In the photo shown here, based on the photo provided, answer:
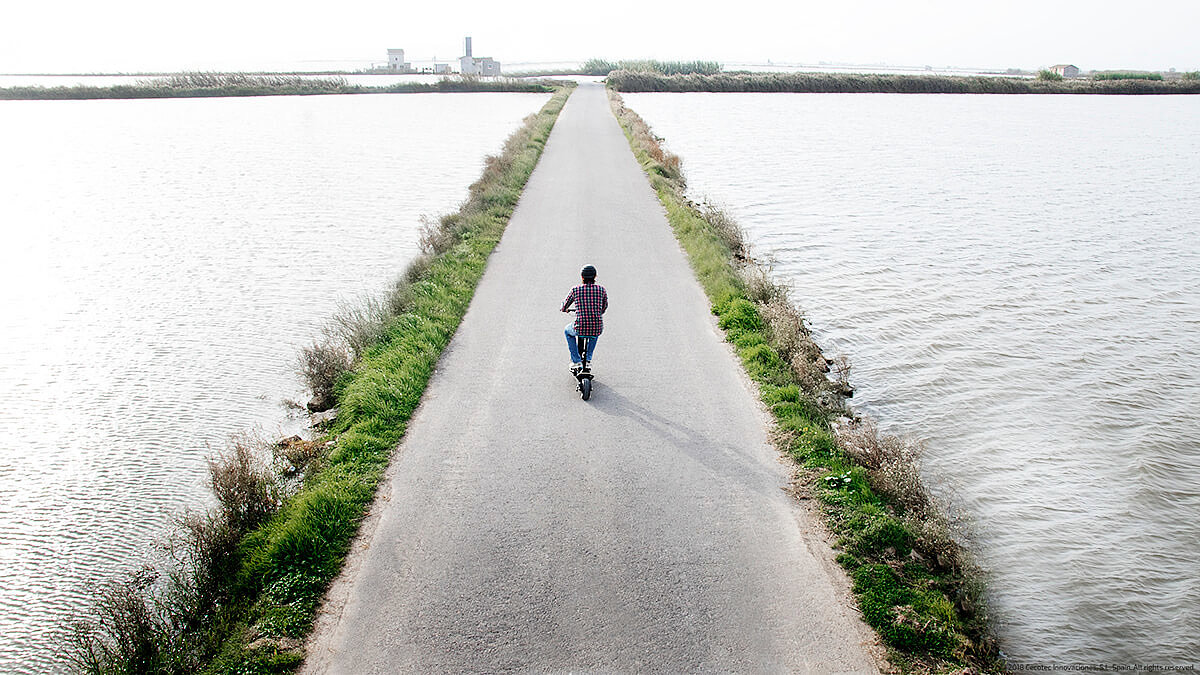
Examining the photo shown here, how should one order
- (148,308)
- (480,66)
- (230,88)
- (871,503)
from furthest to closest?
(480,66) < (230,88) < (148,308) < (871,503)

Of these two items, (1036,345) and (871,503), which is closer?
(871,503)

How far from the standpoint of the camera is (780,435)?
9.08m

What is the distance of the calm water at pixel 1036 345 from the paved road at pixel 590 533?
2424 mm

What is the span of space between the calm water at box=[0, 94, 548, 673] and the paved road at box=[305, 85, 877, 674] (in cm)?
293

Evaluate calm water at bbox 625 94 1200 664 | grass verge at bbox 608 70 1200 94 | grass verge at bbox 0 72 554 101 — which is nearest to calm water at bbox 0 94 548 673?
calm water at bbox 625 94 1200 664

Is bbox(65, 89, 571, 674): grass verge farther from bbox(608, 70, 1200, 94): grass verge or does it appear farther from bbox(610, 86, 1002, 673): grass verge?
bbox(608, 70, 1200, 94): grass verge

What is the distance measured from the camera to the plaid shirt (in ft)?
33.0

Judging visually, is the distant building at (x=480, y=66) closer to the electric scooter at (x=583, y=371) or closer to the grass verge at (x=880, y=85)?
the grass verge at (x=880, y=85)

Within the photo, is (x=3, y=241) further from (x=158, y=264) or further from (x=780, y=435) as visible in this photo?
(x=780, y=435)

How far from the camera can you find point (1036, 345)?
1418 cm

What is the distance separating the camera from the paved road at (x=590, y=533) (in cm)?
590

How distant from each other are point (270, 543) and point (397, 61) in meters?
137

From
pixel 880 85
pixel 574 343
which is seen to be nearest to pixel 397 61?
pixel 880 85

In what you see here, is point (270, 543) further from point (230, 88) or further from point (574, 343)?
point (230, 88)
